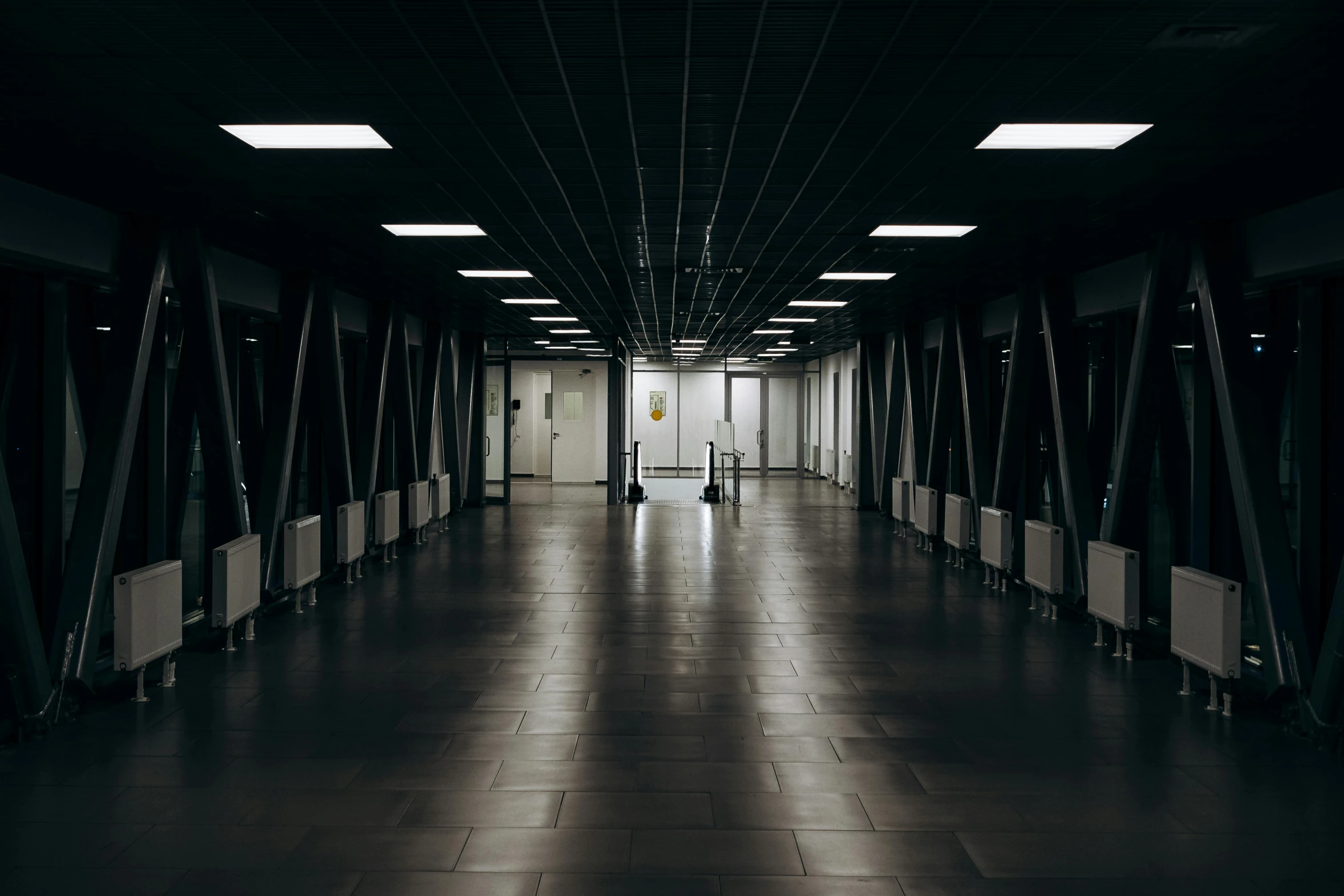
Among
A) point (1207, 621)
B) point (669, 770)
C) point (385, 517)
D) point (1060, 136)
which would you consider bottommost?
point (669, 770)

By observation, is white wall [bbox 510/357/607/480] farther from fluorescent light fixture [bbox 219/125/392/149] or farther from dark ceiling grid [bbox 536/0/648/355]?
fluorescent light fixture [bbox 219/125/392/149]

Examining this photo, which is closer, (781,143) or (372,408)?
(781,143)

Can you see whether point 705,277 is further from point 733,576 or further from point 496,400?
point 496,400

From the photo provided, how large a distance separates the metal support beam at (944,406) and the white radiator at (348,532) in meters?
7.92

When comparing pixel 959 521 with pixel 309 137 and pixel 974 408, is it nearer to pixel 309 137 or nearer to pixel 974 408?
pixel 974 408

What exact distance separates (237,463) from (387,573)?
3.58 m

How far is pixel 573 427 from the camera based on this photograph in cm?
2695

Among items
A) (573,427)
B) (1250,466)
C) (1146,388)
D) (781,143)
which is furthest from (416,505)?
(573,427)

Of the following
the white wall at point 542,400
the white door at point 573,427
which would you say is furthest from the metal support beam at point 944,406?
the white door at point 573,427

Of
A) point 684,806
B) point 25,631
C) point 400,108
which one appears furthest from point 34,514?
point 684,806

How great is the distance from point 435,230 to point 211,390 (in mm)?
2224

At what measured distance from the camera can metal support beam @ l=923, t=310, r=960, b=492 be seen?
1372 centimetres

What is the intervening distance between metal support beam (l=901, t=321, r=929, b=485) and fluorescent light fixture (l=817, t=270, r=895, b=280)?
5.20 metres

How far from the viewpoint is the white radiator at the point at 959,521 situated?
1214cm
